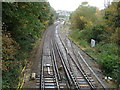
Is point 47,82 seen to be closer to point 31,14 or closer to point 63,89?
point 63,89

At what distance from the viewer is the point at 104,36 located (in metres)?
18.2

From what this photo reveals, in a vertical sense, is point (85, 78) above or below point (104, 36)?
below

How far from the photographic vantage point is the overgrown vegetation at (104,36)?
10619mm

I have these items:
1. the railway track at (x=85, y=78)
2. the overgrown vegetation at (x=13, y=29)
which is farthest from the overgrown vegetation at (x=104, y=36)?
the overgrown vegetation at (x=13, y=29)

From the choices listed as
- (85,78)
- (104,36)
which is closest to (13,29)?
(85,78)

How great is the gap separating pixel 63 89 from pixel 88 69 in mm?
3601

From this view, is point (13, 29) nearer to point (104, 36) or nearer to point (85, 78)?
point (85, 78)

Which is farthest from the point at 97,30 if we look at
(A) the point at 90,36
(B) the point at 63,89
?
(B) the point at 63,89

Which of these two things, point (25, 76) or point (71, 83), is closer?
point (71, 83)

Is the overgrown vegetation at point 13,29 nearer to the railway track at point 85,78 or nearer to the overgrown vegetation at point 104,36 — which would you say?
the railway track at point 85,78

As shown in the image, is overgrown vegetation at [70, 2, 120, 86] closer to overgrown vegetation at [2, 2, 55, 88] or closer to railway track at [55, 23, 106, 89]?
railway track at [55, 23, 106, 89]

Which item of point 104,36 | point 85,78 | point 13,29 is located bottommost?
point 85,78

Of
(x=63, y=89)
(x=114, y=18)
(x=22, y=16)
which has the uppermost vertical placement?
(x=114, y=18)

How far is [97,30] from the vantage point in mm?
21125
